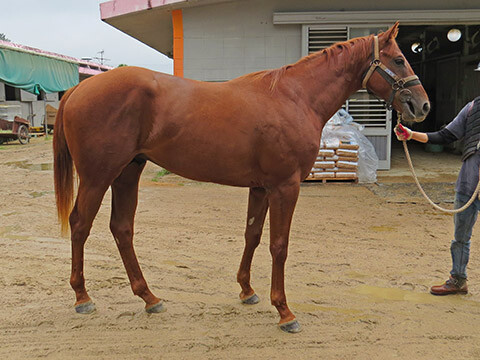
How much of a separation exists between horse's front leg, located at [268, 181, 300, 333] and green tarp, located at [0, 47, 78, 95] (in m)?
16.7

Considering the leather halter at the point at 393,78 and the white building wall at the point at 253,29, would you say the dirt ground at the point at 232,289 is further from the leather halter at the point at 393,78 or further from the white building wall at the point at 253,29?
the white building wall at the point at 253,29

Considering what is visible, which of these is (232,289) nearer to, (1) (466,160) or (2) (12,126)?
(1) (466,160)

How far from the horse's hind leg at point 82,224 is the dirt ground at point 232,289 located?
134 mm

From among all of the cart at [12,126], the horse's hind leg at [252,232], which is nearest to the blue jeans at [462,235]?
the horse's hind leg at [252,232]

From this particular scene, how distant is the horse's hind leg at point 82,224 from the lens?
3.00 m

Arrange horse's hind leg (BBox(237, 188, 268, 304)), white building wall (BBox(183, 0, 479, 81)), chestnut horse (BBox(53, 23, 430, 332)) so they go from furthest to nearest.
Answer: white building wall (BBox(183, 0, 479, 81)) → horse's hind leg (BBox(237, 188, 268, 304)) → chestnut horse (BBox(53, 23, 430, 332))

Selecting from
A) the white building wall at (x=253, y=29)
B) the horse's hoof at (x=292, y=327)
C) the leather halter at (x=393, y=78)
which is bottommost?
the horse's hoof at (x=292, y=327)

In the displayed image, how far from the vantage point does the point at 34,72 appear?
18.5m

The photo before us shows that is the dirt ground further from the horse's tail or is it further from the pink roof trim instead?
the pink roof trim

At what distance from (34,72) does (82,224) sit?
17.8 meters

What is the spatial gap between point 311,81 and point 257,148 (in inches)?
26.6

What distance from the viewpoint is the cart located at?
17.0m

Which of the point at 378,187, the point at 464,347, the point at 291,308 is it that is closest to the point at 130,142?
the point at 291,308

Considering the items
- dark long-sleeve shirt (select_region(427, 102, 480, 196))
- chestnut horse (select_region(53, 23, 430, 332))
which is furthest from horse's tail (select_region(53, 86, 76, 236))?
dark long-sleeve shirt (select_region(427, 102, 480, 196))
